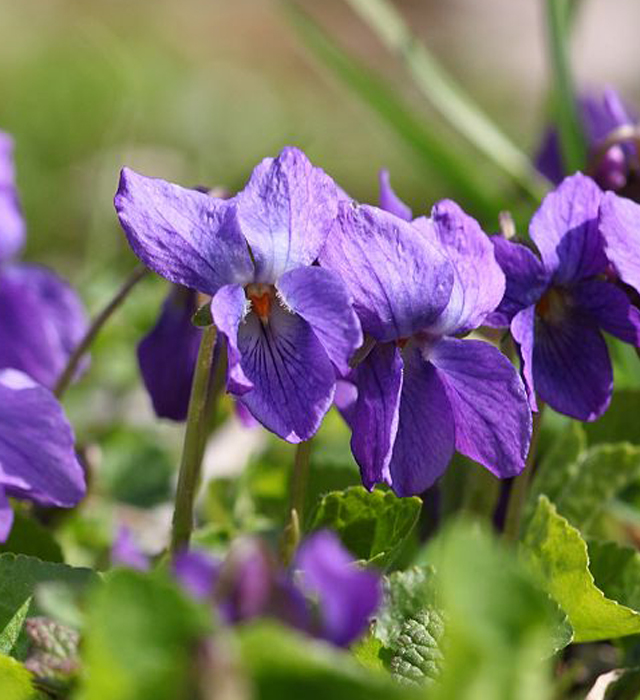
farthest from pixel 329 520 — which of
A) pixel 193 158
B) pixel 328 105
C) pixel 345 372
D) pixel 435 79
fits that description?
pixel 328 105

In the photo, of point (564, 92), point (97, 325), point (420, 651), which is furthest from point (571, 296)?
point (564, 92)

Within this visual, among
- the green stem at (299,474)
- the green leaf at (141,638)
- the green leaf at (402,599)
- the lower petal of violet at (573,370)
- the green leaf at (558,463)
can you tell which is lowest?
the green leaf at (558,463)

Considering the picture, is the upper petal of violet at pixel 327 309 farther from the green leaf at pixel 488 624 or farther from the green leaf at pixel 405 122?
the green leaf at pixel 405 122

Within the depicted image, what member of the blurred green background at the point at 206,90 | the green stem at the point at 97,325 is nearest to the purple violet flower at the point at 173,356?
the green stem at the point at 97,325

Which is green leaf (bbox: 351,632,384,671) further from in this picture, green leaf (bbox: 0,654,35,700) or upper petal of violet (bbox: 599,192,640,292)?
upper petal of violet (bbox: 599,192,640,292)

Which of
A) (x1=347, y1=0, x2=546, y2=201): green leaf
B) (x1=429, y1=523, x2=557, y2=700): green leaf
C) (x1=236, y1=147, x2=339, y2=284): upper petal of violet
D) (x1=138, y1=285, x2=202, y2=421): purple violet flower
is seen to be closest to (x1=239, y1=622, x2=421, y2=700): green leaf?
(x1=429, y1=523, x2=557, y2=700): green leaf

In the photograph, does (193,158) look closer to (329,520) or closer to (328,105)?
(328,105)

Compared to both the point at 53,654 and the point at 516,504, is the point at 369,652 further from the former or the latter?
the point at 516,504
